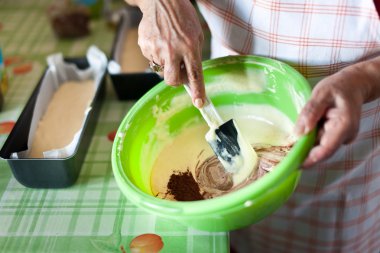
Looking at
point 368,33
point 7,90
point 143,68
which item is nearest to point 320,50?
point 368,33

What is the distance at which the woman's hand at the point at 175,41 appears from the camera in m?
0.72

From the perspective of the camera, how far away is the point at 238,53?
34.6 inches

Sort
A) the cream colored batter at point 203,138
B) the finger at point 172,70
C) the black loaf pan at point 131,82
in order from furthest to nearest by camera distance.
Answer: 1. the black loaf pan at point 131,82
2. the cream colored batter at point 203,138
3. the finger at point 172,70

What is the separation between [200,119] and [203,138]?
39mm

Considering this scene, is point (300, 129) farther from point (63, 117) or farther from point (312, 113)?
point (63, 117)

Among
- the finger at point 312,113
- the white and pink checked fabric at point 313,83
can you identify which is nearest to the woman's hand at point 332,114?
the finger at point 312,113

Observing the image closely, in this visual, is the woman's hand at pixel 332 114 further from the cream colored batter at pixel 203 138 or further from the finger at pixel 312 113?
the cream colored batter at pixel 203 138

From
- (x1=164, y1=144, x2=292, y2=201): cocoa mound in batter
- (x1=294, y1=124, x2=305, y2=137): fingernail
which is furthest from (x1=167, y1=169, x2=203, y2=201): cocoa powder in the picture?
(x1=294, y1=124, x2=305, y2=137): fingernail

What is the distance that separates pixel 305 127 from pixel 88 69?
2.11 feet

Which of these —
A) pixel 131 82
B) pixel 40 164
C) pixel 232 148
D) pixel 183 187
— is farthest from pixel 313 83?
pixel 40 164

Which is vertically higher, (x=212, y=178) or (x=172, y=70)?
(x=172, y=70)

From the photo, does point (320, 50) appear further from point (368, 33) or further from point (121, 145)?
point (121, 145)

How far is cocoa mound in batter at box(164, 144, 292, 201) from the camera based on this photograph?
0.77m

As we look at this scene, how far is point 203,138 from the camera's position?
892 mm
